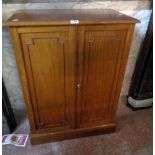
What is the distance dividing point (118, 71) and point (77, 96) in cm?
43

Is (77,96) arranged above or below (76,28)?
below

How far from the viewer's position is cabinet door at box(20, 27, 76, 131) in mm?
1103

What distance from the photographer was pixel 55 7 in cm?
147

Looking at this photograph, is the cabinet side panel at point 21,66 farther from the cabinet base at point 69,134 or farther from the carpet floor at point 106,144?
the carpet floor at point 106,144

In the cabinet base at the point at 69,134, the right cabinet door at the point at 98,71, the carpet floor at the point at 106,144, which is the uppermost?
the right cabinet door at the point at 98,71

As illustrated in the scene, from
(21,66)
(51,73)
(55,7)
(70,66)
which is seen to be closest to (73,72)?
(70,66)

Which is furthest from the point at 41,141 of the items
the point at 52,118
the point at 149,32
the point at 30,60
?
the point at 149,32

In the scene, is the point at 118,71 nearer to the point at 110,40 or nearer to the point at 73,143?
the point at 110,40

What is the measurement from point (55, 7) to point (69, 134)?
1.28m

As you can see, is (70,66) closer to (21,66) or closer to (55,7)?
(21,66)

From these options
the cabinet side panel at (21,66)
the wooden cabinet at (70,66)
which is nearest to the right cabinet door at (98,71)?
the wooden cabinet at (70,66)

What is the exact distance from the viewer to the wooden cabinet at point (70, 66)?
3.59 feet

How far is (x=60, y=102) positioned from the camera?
1440 millimetres

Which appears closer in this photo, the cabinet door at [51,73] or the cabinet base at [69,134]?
the cabinet door at [51,73]
